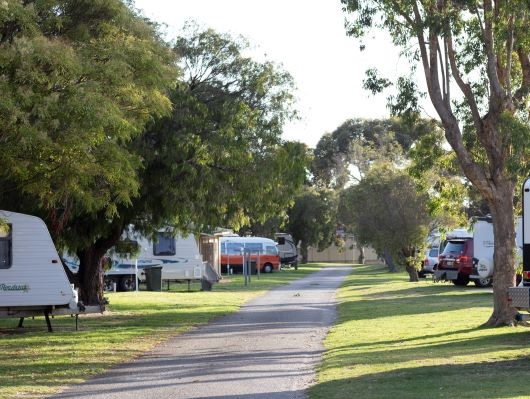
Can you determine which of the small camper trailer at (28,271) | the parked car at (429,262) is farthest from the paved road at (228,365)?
the parked car at (429,262)

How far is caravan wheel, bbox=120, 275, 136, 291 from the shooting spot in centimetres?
4241

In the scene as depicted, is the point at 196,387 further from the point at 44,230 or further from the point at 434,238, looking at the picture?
the point at 434,238

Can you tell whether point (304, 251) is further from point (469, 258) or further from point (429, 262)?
point (469, 258)

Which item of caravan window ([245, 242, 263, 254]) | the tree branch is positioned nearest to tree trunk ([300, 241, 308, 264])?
caravan window ([245, 242, 263, 254])

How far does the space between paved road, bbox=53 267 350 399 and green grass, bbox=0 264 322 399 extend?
0.50 m

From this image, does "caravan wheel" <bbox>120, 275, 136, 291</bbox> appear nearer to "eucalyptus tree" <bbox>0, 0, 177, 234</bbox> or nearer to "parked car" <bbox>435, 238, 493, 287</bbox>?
"parked car" <bbox>435, 238, 493, 287</bbox>

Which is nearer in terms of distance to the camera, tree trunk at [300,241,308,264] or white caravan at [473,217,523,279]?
white caravan at [473,217,523,279]

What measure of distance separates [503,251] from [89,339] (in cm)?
851

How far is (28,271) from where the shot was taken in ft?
66.9

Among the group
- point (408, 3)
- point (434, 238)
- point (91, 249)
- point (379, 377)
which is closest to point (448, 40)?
point (408, 3)

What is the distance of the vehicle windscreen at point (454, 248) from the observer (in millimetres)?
38562

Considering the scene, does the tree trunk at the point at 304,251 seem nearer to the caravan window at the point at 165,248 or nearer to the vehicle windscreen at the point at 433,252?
the vehicle windscreen at the point at 433,252

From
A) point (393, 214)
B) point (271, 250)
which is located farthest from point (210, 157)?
point (271, 250)

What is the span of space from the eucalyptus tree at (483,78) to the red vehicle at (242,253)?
1601 inches
